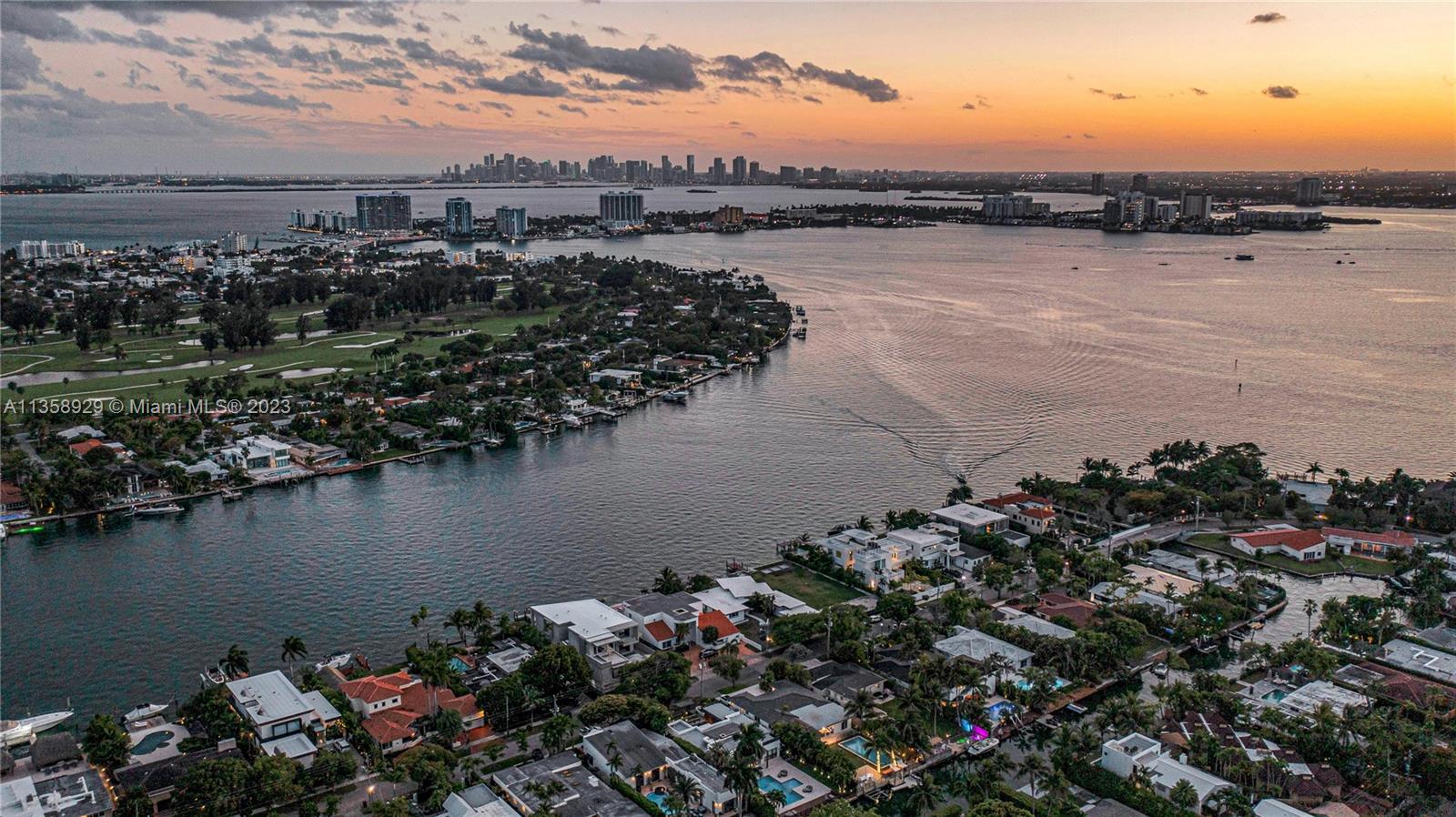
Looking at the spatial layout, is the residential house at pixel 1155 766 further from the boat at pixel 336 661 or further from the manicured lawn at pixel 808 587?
the boat at pixel 336 661

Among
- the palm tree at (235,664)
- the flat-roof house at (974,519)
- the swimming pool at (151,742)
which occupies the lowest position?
the swimming pool at (151,742)

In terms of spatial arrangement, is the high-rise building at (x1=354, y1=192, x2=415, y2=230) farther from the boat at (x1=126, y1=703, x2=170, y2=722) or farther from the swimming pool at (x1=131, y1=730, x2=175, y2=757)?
the swimming pool at (x1=131, y1=730, x2=175, y2=757)

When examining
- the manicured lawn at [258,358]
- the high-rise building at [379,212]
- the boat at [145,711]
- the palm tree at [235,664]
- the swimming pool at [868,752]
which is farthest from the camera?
the high-rise building at [379,212]

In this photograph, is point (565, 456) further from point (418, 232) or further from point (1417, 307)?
point (418, 232)

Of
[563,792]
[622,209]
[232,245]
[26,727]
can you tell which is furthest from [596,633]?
[622,209]

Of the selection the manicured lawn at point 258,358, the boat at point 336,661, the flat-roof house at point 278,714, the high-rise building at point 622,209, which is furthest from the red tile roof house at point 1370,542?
the high-rise building at point 622,209

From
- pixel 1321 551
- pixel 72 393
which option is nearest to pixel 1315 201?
pixel 1321 551
